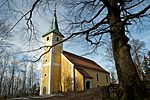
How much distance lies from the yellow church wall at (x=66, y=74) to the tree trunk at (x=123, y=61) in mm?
26612

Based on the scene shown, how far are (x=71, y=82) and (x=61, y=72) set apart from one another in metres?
3.85

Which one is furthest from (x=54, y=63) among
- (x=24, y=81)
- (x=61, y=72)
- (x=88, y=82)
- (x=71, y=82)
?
(x=24, y=81)

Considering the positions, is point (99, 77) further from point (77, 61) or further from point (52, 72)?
point (52, 72)

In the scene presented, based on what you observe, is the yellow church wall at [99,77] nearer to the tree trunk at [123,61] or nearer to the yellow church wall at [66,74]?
the yellow church wall at [66,74]

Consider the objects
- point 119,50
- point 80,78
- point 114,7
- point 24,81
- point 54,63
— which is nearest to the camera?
point 119,50

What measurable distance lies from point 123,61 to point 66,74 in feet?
94.2

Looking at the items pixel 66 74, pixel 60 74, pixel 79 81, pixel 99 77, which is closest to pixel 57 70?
pixel 60 74

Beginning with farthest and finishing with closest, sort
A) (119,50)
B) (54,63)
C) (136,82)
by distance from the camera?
(54,63)
(119,50)
(136,82)

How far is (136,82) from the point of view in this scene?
559 centimetres

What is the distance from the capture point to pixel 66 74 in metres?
34.2

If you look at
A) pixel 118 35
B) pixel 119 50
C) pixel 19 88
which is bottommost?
pixel 19 88

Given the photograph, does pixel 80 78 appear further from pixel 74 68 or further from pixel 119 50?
pixel 119 50

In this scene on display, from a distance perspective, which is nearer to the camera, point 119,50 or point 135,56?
point 119,50

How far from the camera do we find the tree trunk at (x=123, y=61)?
17.9 feet
